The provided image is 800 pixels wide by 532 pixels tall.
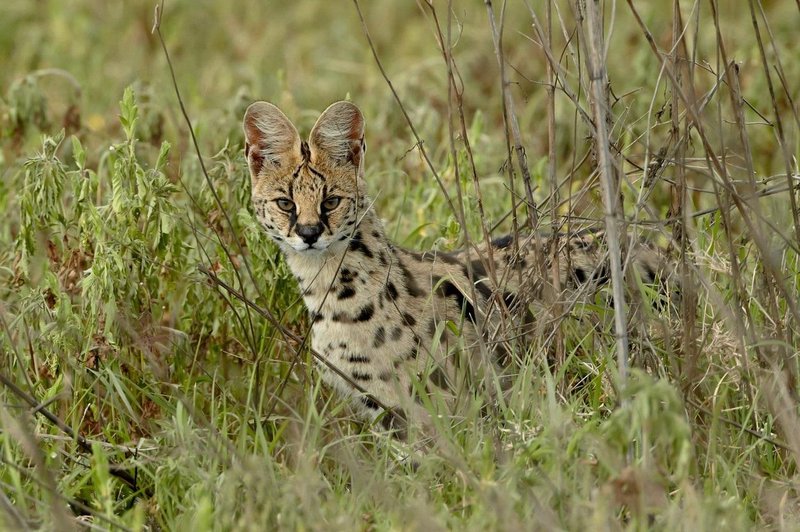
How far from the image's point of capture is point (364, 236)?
455cm

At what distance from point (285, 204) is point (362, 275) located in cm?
36

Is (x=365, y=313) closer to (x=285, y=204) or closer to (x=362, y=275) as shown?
(x=362, y=275)

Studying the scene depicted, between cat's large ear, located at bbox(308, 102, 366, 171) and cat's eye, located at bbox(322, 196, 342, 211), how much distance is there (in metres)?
0.18

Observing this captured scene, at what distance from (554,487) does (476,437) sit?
1.57ft

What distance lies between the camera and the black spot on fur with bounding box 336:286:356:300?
449 cm

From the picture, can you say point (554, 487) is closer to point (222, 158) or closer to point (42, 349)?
point (42, 349)

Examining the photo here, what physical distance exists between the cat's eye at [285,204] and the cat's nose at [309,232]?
151 mm

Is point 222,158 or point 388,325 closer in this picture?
point 388,325

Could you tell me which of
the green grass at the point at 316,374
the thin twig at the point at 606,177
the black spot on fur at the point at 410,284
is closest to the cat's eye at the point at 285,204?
the green grass at the point at 316,374

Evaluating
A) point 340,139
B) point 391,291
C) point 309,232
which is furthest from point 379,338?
point 340,139

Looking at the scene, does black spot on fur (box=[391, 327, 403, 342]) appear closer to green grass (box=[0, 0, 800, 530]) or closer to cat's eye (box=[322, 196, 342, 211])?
green grass (box=[0, 0, 800, 530])

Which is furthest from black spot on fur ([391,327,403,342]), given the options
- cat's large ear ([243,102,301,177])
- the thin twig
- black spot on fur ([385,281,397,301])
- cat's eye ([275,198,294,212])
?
the thin twig

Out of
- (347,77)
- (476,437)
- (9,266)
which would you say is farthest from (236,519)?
(347,77)

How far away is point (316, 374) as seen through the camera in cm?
459
